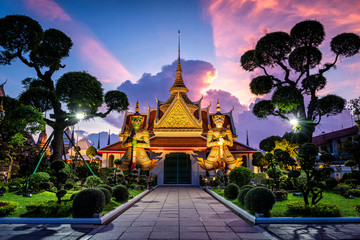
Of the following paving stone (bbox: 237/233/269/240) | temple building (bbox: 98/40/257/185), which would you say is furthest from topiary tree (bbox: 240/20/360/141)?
paving stone (bbox: 237/233/269/240)

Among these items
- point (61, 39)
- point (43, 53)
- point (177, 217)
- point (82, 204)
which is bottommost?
point (177, 217)

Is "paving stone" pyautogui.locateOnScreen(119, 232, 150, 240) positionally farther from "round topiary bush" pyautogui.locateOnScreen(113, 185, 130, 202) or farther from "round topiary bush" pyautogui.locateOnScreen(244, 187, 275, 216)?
"round topiary bush" pyautogui.locateOnScreen(113, 185, 130, 202)

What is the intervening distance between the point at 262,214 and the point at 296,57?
1404 cm

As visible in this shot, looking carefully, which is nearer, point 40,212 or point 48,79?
point 40,212

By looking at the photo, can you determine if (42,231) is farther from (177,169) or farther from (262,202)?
(177,169)

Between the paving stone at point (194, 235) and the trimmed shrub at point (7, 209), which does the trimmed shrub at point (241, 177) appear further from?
the trimmed shrub at point (7, 209)

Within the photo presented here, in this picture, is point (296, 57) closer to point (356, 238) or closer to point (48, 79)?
point (356, 238)

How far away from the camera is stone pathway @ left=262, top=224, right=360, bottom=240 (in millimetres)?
5196

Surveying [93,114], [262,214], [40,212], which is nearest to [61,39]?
[93,114]

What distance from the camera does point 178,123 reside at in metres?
21.1

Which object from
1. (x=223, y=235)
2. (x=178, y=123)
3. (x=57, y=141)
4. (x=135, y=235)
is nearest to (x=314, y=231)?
(x=223, y=235)

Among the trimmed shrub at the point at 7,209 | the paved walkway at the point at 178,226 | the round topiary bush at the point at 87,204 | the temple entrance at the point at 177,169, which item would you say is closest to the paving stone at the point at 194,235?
the paved walkway at the point at 178,226

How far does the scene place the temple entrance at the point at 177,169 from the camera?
19859 millimetres

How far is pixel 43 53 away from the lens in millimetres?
15680
